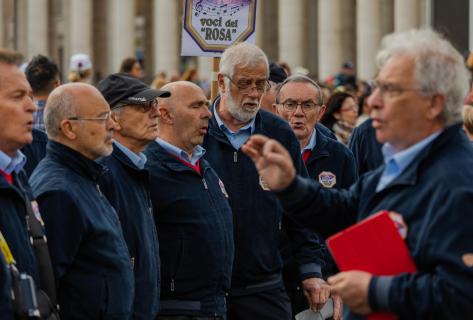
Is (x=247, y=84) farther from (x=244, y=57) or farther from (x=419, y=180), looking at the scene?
(x=419, y=180)

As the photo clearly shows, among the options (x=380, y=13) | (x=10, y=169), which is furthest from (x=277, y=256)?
(x=380, y=13)

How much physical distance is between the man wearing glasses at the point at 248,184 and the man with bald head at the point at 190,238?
0.55 meters

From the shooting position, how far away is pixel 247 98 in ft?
32.1

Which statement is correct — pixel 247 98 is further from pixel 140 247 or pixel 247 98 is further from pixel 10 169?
pixel 10 169

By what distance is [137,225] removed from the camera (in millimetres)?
8273

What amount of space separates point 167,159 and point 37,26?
2464 inches

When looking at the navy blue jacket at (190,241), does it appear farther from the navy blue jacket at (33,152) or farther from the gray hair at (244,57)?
the navy blue jacket at (33,152)

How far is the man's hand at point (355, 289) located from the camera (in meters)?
5.68

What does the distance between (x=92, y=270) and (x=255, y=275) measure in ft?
8.14

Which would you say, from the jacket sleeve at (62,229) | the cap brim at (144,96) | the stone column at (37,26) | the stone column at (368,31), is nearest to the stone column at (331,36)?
the stone column at (368,31)

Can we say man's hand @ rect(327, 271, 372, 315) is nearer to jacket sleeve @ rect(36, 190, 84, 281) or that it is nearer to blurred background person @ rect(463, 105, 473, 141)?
jacket sleeve @ rect(36, 190, 84, 281)

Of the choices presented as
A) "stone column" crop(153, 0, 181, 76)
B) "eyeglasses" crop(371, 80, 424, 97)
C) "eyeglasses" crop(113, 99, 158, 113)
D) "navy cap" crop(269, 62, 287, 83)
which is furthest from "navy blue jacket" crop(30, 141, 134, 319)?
"stone column" crop(153, 0, 181, 76)

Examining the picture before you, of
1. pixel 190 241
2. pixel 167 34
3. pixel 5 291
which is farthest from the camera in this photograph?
pixel 167 34

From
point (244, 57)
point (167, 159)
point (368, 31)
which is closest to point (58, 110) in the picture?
point (167, 159)
